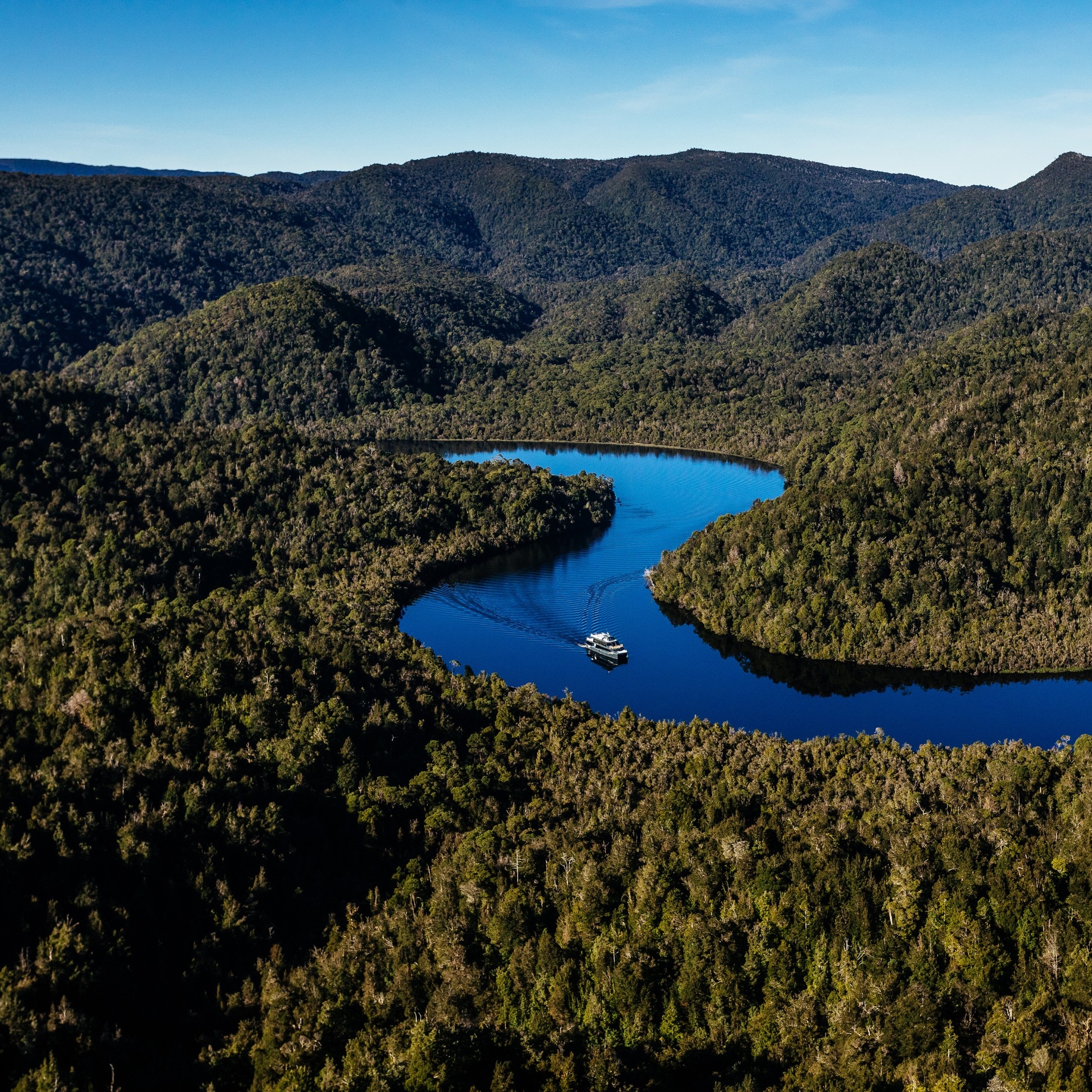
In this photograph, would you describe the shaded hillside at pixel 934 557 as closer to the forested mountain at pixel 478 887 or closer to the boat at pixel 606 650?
the boat at pixel 606 650

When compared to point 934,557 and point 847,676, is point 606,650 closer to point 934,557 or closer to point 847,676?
point 847,676

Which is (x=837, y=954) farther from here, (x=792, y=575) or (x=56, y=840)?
(x=792, y=575)

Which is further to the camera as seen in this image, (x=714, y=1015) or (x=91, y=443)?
(x=91, y=443)

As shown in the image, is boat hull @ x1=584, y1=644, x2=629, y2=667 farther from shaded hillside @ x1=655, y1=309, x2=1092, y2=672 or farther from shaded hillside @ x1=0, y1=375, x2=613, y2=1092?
shaded hillside @ x1=0, y1=375, x2=613, y2=1092

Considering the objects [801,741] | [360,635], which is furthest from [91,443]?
[801,741]

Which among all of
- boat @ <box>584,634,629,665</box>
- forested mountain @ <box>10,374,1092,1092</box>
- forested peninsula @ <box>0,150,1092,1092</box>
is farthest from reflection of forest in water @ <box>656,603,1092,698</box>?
forested mountain @ <box>10,374,1092,1092</box>

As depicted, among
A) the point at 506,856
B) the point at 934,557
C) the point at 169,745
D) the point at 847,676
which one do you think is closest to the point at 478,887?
the point at 506,856

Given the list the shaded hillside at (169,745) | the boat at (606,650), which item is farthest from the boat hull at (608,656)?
the shaded hillside at (169,745)
